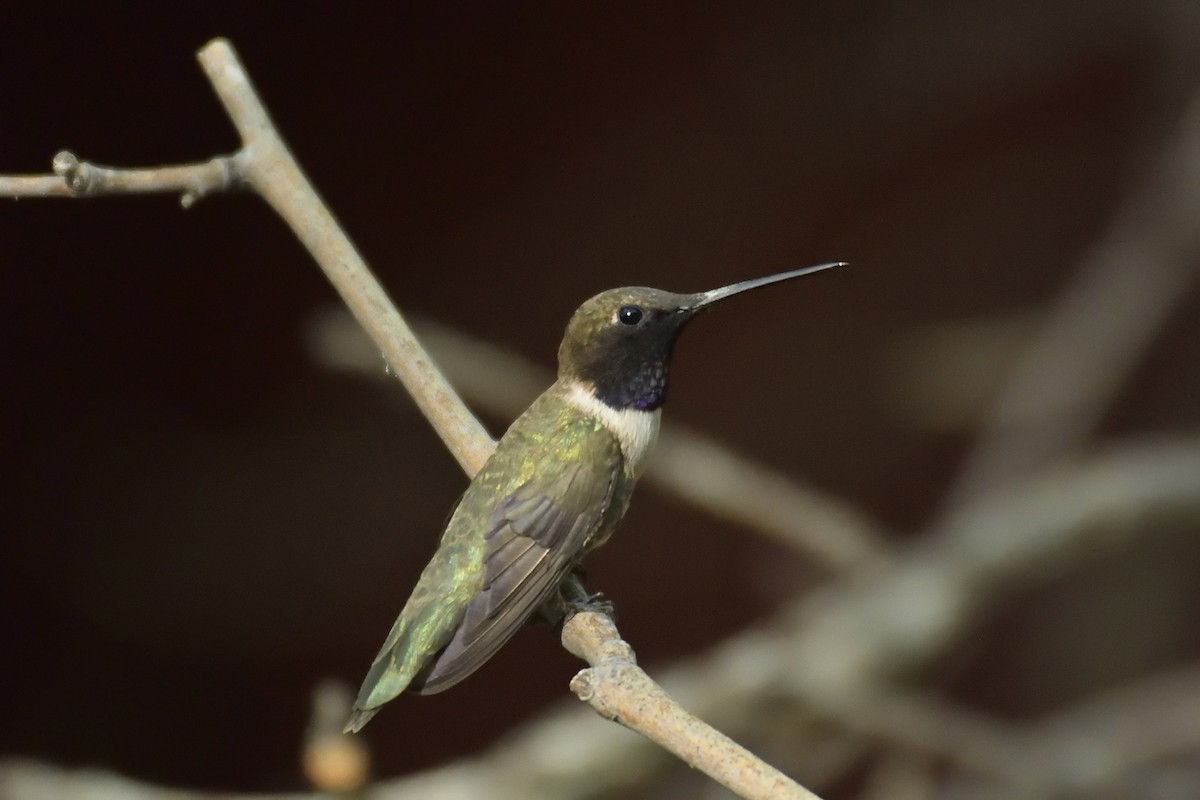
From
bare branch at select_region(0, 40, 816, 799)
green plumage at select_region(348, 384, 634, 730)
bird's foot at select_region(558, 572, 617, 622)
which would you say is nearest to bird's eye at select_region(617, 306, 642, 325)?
green plumage at select_region(348, 384, 634, 730)

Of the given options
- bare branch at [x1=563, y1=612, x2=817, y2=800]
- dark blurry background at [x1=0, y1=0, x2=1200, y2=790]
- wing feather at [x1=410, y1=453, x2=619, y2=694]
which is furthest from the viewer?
dark blurry background at [x1=0, y1=0, x2=1200, y2=790]

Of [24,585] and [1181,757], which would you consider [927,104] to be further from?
[24,585]

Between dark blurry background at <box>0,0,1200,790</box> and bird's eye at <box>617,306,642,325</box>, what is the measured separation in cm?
179

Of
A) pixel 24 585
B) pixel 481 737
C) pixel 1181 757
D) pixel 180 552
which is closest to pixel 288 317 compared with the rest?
pixel 180 552

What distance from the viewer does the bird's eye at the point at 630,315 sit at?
2439 millimetres

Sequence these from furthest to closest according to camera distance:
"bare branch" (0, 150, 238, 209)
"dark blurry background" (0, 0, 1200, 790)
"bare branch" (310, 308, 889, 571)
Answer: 1. "dark blurry background" (0, 0, 1200, 790)
2. "bare branch" (310, 308, 889, 571)
3. "bare branch" (0, 150, 238, 209)

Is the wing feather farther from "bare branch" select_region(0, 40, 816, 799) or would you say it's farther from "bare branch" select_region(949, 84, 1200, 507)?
"bare branch" select_region(949, 84, 1200, 507)

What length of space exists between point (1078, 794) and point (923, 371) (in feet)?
5.84

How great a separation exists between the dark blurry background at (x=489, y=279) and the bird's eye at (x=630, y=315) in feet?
5.88

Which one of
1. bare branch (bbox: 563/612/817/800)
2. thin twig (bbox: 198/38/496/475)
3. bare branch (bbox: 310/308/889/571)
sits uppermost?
bare branch (bbox: 310/308/889/571)

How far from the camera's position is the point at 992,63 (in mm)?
5215

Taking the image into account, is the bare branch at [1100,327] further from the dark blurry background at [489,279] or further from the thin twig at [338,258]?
the thin twig at [338,258]

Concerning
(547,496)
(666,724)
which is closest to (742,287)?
(547,496)

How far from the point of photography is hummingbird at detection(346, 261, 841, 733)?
7.11 ft
